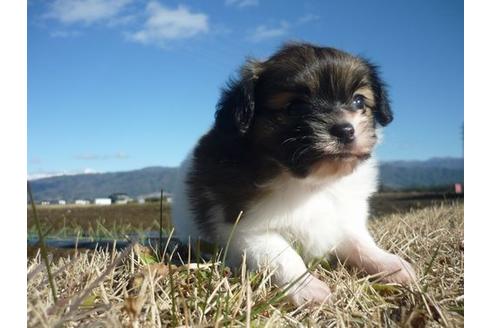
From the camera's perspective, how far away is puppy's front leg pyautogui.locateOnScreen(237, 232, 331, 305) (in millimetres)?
2072

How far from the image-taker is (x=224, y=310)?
1764 millimetres

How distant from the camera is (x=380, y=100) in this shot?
2.84m

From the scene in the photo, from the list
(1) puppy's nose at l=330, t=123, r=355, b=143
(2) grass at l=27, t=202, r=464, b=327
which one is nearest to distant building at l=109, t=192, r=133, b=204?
(2) grass at l=27, t=202, r=464, b=327

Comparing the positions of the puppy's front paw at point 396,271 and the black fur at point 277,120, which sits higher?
the black fur at point 277,120

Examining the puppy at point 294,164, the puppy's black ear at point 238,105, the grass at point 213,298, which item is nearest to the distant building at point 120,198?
the puppy at point 294,164

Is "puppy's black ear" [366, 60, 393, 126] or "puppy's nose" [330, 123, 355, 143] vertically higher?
"puppy's black ear" [366, 60, 393, 126]

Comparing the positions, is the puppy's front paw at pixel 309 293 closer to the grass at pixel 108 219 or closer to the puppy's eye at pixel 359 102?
the puppy's eye at pixel 359 102

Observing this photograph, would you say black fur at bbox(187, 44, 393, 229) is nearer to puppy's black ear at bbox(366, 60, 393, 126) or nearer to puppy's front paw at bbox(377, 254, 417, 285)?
puppy's black ear at bbox(366, 60, 393, 126)

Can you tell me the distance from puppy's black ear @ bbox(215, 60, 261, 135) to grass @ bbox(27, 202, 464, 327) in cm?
71

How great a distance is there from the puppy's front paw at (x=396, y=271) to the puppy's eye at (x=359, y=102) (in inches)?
30.7

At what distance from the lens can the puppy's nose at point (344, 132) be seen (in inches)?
88.1

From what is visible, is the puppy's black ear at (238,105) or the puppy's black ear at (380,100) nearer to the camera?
the puppy's black ear at (238,105)
